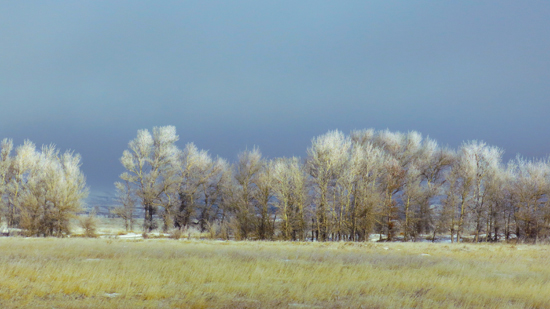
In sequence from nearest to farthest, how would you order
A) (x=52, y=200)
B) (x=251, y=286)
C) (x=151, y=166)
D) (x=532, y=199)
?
(x=251, y=286), (x=52, y=200), (x=532, y=199), (x=151, y=166)

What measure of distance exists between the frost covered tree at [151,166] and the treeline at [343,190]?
0.40ft

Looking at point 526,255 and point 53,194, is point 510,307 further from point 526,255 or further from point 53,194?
point 53,194

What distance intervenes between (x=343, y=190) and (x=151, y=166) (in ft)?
76.3

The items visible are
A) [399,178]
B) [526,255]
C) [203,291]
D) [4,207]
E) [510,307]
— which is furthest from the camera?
[4,207]

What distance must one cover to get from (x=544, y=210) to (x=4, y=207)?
6192 cm

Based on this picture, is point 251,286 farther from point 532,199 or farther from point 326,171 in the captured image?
point 532,199

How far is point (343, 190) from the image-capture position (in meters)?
36.0

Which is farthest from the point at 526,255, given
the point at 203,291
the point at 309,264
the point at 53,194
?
the point at 53,194

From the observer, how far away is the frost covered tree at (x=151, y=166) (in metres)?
42.5

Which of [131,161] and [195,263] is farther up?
[131,161]

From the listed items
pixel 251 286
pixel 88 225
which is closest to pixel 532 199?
pixel 251 286

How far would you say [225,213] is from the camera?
44750 mm

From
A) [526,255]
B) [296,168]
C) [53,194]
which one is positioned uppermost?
[296,168]

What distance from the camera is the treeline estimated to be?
3597 centimetres
